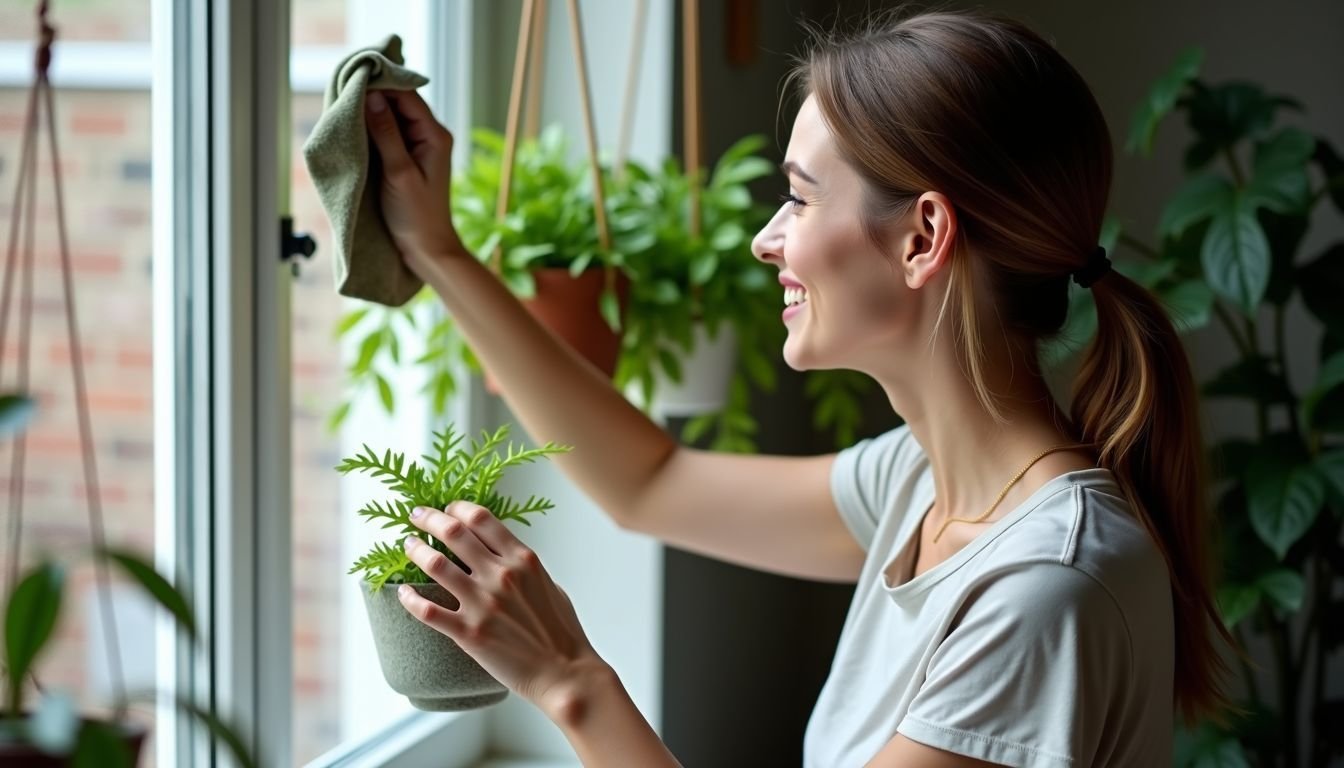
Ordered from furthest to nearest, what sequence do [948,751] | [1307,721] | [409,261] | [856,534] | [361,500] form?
[1307,721], [361,500], [856,534], [409,261], [948,751]

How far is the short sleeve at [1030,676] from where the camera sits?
1010mm

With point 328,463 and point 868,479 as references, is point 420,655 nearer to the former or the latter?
point 868,479

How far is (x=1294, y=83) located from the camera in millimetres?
2469

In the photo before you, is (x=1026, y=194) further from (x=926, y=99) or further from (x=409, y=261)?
(x=409, y=261)

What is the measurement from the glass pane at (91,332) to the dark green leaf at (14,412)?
1.63 feet

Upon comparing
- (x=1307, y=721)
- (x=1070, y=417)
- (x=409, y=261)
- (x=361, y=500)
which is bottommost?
(x=1307, y=721)

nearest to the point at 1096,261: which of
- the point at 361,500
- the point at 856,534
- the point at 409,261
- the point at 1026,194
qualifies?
the point at 1026,194

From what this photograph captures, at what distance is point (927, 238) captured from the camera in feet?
3.75

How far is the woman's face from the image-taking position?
3.83 feet

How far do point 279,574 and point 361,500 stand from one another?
0.42 m

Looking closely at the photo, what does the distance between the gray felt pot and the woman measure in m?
0.03

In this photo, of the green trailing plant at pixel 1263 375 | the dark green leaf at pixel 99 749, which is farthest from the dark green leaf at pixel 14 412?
the green trailing plant at pixel 1263 375

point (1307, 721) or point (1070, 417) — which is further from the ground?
point (1070, 417)

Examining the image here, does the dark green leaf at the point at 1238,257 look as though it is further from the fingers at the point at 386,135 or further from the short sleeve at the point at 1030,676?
the fingers at the point at 386,135
